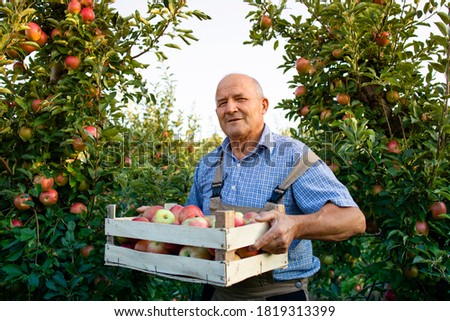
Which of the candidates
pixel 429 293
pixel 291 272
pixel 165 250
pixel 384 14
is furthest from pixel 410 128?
pixel 165 250

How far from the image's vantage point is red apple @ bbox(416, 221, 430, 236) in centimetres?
239

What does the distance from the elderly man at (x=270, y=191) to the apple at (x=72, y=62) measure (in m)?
0.81

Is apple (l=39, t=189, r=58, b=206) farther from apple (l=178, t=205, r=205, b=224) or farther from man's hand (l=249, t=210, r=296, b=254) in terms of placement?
man's hand (l=249, t=210, r=296, b=254)

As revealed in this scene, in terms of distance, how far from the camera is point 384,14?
8.95 ft

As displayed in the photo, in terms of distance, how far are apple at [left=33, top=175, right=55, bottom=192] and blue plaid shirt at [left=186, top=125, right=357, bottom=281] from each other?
2.69ft

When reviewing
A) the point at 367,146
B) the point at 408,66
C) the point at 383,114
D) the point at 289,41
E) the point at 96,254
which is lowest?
the point at 96,254

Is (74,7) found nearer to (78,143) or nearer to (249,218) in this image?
(78,143)

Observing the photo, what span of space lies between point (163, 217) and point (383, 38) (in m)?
1.78

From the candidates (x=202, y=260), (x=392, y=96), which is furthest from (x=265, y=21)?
(x=202, y=260)

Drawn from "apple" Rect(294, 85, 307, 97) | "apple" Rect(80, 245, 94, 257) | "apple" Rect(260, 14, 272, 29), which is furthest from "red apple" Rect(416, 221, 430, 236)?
"apple" Rect(80, 245, 94, 257)

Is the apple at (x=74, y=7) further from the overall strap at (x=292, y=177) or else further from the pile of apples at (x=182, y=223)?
the overall strap at (x=292, y=177)

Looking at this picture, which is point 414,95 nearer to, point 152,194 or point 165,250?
point 152,194

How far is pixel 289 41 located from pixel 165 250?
74.6 inches

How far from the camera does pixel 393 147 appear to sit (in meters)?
2.64
